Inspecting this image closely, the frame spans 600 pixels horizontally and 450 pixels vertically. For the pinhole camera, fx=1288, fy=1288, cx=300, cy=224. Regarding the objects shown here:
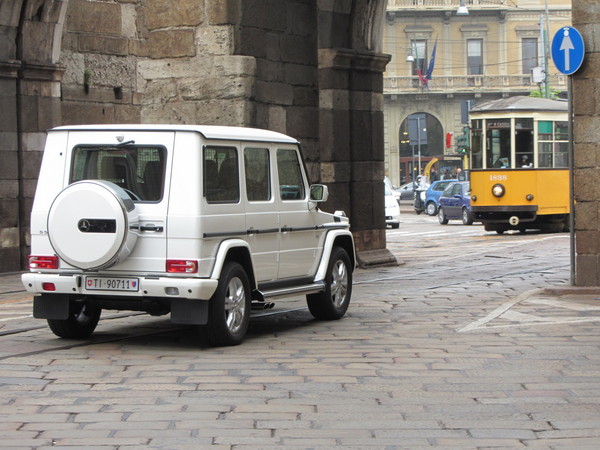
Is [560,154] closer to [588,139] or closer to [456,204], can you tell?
[456,204]

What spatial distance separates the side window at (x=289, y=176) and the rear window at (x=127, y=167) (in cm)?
152

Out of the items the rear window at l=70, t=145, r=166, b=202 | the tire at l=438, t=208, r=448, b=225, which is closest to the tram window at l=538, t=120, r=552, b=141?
the tire at l=438, t=208, r=448, b=225

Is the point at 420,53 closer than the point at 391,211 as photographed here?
No

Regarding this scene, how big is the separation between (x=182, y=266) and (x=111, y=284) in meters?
0.58

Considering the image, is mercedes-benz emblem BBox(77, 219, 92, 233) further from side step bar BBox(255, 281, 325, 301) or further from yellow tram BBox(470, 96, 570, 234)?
yellow tram BBox(470, 96, 570, 234)

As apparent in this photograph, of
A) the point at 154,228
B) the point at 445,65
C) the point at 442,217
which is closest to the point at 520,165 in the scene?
the point at 442,217

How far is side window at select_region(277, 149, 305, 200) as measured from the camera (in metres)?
10.8

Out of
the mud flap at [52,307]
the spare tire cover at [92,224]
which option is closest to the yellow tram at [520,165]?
the mud flap at [52,307]

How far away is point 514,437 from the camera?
6.23 metres

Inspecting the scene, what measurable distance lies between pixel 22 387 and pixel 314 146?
31.0 feet

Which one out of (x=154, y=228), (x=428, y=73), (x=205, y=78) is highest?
(x=428, y=73)

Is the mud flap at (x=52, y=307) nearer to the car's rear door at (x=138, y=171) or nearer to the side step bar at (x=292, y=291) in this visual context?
the car's rear door at (x=138, y=171)

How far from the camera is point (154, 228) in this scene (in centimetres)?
934

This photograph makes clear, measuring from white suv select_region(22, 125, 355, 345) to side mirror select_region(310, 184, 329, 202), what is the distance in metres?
0.72
